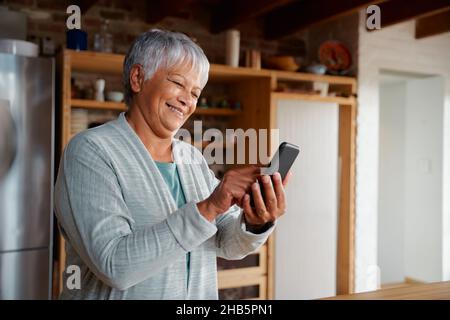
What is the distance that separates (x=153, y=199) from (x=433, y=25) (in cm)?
323

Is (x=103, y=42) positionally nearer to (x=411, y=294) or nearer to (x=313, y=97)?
(x=313, y=97)

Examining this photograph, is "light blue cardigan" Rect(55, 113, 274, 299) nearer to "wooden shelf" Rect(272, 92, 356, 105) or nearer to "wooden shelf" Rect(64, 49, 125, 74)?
"wooden shelf" Rect(64, 49, 125, 74)

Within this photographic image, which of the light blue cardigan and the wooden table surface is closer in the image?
the light blue cardigan

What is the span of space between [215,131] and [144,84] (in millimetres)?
2430

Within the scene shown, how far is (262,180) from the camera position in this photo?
0.83 meters

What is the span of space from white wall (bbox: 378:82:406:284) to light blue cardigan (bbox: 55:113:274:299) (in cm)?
371

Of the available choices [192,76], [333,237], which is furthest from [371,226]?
[192,76]

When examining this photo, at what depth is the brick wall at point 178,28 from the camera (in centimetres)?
299

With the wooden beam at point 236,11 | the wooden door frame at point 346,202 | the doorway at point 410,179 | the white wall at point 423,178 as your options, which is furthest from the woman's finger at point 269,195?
the white wall at point 423,178

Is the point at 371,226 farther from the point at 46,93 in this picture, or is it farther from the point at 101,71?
the point at 46,93

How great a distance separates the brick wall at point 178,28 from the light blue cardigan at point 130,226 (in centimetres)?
229

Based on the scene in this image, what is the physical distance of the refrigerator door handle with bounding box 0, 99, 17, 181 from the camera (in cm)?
243

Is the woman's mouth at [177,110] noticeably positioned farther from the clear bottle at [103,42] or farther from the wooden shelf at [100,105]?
the clear bottle at [103,42]

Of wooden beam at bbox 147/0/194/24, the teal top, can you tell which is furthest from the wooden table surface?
wooden beam at bbox 147/0/194/24
